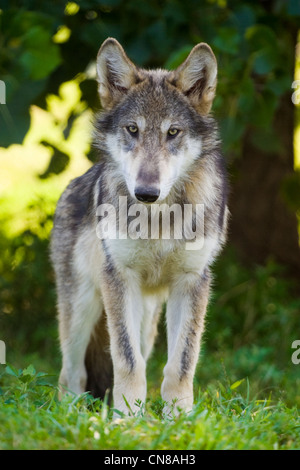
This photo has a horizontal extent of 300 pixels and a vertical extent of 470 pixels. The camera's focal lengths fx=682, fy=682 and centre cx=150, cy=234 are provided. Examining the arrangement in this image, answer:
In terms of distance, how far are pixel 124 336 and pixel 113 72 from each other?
1773 mm

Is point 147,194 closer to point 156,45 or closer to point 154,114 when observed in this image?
point 154,114

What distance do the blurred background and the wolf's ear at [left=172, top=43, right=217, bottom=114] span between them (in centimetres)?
154

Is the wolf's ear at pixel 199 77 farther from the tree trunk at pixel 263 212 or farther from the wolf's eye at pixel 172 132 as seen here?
the tree trunk at pixel 263 212

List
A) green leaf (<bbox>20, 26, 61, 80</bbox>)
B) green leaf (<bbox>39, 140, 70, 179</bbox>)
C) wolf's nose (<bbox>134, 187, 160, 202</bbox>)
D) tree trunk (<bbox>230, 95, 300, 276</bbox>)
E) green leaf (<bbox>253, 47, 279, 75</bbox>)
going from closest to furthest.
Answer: wolf's nose (<bbox>134, 187, 160, 202</bbox>) < green leaf (<bbox>20, 26, 61, 80</bbox>) < green leaf (<bbox>253, 47, 279, 75</bbox>) < green leaf (<bbox>39, 140, 70, 179</bbox>) < tree trunk (<bbox>230, 95, 300, 276</bbox>)

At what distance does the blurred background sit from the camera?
20.6 ft

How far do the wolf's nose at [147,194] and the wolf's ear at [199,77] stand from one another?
2.90 ft

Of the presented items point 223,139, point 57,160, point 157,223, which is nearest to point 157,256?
point 157,223

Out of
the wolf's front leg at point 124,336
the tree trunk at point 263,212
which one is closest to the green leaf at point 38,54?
the wolf's front leg at point 124,336

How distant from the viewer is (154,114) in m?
4.32

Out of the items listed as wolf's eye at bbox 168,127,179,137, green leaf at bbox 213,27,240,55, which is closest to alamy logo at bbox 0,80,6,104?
green leaf at bbox 213,27,240,55

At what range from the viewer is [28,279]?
7922 mm

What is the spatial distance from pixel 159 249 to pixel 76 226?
120cm

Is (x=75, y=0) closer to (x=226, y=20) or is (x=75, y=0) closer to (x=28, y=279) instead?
(x=226, y=20)

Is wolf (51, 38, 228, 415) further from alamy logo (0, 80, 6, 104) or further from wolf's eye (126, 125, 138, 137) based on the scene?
alamy logo (0, 80, 6, 104)
